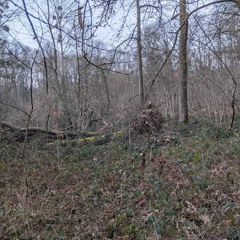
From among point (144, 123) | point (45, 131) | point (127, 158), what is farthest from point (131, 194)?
point (45, 131)

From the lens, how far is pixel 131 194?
Result: 519 centimetres

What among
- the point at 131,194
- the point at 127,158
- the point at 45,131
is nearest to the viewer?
the point at 131,194

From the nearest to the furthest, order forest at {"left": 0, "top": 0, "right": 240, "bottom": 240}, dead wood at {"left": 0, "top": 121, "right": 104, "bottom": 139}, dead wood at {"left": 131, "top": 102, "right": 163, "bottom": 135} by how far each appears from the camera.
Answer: forest at {"left": 0, "top": 0, "right": 240, "bottom": 240} < dead wood at {"left": 131, "top": 102, "right": 163, "bottom": 135} < dead wood at {"left": 0, "top": 121, "right": 104, "bottom": 139}

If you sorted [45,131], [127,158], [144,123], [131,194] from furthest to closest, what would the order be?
[45,131] < [144,123] < [127,158] < [131,194]

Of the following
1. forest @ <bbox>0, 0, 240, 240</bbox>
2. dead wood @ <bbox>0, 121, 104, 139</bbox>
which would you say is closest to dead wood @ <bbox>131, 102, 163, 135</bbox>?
forest @ <bbox>0, 0, 240, 240</bbox>

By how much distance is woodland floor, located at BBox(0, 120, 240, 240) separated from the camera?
153 inches

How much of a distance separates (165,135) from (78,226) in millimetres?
5654

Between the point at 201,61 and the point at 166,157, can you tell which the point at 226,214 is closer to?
the point at 166,157

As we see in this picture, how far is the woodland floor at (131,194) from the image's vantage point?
388 centimetres

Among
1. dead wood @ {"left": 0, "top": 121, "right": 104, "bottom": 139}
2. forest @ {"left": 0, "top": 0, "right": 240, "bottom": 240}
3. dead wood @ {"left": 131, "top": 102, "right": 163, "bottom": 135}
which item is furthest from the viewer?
dead wood @ {"left": 0, "top": 121, "right": 104, "bottom": 139}

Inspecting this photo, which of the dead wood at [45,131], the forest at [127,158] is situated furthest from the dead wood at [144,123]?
the dead wood at [45,131]

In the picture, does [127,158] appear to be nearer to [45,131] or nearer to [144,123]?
[144,123]

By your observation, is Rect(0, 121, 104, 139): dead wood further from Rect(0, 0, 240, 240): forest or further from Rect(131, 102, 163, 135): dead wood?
A: Rect(131, 102, 163, 135): dead wood

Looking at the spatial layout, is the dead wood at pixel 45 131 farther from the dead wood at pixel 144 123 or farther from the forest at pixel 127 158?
the dead wood at pixel 144 123
